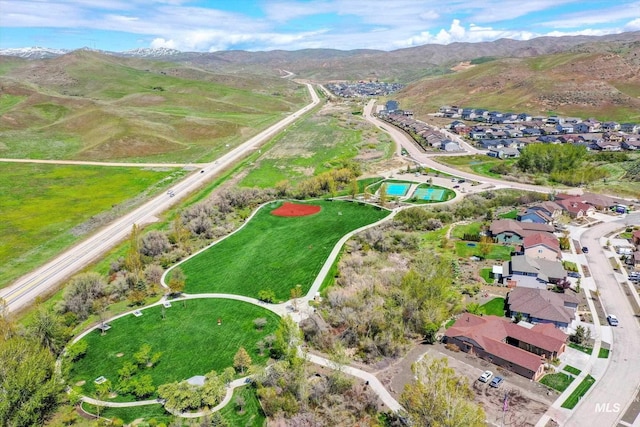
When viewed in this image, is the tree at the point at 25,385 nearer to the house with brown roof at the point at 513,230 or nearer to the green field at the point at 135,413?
the green field at the point at 135,413

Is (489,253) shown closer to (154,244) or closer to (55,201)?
(154,244)

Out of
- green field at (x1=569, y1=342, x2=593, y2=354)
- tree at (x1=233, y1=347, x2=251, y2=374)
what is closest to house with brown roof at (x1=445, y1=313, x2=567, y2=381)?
green field at (x1=569, y1=342, x2=593, y2=354)

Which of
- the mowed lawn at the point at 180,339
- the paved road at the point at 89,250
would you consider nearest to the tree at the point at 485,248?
the mowed lawn at the point at 180,339

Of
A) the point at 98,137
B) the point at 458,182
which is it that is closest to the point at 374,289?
the point at 458,182

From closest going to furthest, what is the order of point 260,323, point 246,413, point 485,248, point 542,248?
1. point 246,413
2. point 260,323
3. point 542,248
4. point 485,248

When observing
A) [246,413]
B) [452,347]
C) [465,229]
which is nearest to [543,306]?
[452,347]

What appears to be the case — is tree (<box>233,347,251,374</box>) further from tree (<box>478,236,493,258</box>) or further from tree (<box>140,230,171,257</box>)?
tree (<box>478,236,493,258</box>)
